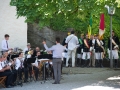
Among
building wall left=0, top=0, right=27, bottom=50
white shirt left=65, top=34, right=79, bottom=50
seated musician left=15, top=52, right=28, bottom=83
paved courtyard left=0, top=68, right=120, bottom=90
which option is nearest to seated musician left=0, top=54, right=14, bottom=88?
paved courtyard left=0, top=68, right=120, bottom=90

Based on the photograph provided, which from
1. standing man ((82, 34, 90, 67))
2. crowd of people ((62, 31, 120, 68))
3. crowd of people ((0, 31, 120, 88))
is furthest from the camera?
standing man ((82, 34, 90, 67))

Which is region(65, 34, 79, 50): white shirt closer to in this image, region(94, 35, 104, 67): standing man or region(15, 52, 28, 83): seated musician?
region(94, 35, 104, 67): standing man

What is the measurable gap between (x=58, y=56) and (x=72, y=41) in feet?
18.6

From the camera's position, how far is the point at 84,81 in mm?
16750

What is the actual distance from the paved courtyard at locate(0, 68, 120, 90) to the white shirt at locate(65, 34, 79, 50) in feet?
4.44

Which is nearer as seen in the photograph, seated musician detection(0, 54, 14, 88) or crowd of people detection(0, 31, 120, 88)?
seated musician detection(0, 54, 14, 88)

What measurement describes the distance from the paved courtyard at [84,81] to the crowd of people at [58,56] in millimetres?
541

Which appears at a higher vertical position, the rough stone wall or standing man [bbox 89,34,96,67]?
the rough stone wall

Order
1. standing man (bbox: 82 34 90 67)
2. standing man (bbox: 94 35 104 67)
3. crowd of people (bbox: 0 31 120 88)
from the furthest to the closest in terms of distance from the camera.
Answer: standing man (bbox: 94 35 104 67) < standing man (bbox: 82 34 90 67) < crowd of people (bbox: 0 31 120 88)

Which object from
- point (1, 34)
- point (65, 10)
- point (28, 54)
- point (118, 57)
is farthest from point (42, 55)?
point (118, 57)

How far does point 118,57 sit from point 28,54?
734 cm

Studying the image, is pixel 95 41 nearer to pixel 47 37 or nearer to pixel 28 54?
pixel 47 37

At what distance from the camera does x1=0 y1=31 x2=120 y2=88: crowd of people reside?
15562mm

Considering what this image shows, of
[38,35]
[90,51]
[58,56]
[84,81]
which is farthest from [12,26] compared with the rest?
[84,81]
